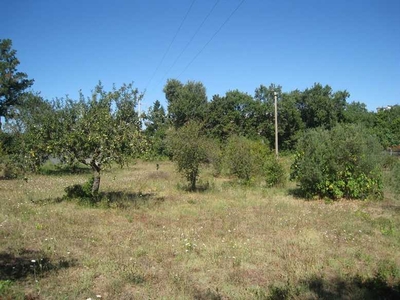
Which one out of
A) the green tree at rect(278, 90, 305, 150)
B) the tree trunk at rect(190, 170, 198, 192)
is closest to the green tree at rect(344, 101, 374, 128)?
the green tree at rect(278, 90, 305, 150)

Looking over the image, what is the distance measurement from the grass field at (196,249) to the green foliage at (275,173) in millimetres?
5280

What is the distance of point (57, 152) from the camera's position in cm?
1212

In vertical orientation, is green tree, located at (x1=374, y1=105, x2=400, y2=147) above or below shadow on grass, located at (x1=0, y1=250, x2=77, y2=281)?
above

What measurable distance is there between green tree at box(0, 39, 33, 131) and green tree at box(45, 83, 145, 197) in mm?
27368

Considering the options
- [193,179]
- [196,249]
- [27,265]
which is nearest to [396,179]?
[196,249]

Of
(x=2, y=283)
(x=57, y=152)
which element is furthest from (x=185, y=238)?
(x=57, y=152)

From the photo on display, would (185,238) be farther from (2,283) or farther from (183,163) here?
(183,163)

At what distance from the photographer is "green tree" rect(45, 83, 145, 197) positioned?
12.0m

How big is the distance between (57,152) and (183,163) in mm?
6771

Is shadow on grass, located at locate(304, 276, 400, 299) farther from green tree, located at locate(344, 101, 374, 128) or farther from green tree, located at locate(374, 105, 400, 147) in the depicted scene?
green tree, located at locate(374, 105, 400, 147)

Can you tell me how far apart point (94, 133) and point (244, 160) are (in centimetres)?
1057

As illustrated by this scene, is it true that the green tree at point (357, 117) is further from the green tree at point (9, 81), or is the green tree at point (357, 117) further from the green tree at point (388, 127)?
the green tree at point (9, 81)

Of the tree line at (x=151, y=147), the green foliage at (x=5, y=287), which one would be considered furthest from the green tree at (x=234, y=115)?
the green foliage at (x=5, y=287)

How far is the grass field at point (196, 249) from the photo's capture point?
5.78 m
